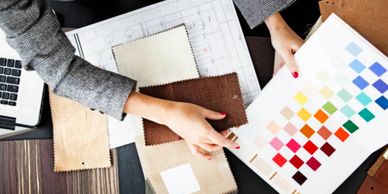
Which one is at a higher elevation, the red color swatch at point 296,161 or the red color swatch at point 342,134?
the red color swatch at point 342,134

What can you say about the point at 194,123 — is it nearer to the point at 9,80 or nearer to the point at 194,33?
the point at 194,33

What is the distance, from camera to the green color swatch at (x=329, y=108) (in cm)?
76

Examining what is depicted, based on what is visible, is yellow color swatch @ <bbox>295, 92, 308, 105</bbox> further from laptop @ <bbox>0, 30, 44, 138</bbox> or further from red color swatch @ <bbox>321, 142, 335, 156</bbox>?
laptop @ <bbox>0, 30, 44, 138</bbox>

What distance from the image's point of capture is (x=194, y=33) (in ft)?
2.83

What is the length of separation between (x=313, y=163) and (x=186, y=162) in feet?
0.76

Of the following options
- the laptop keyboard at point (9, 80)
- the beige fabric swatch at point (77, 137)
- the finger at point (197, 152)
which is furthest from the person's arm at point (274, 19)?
the laptop keyboard at point (9, 80)

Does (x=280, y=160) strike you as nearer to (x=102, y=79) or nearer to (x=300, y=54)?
(x=300, y=54)

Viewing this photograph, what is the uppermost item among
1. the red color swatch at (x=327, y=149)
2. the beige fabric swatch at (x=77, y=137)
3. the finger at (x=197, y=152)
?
the red color swatch at (x=327, y=149)

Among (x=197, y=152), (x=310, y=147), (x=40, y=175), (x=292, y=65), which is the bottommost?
(x=40, y=175)

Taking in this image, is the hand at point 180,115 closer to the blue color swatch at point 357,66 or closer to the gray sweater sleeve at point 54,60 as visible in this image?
the gray sweater sleeve at point 54,60

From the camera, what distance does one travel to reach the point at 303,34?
89 cm

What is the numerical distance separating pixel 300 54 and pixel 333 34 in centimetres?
6

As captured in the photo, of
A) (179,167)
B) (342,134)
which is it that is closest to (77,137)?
(179,167)

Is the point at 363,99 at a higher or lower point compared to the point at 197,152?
higher
